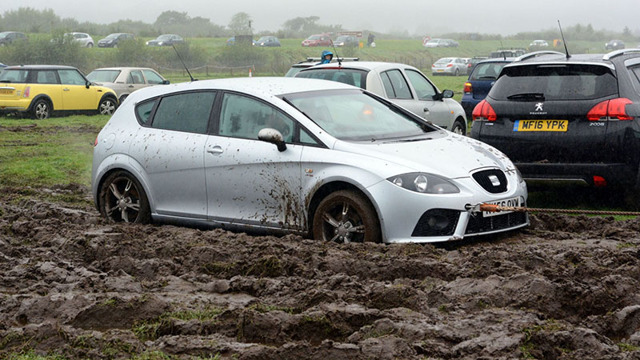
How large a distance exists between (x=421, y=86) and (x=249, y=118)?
293 inches

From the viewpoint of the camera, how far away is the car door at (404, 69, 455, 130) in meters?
15.4

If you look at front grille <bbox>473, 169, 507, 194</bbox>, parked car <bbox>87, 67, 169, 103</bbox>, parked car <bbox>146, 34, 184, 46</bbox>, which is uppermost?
front grille <bbox>473, 169, 507, 194</bbox>

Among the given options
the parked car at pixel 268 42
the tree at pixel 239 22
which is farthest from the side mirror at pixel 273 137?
the tree at pixel 239 22

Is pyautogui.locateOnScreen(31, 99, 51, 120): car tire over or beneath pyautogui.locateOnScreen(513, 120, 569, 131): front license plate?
beneath

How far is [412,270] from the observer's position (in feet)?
22.7

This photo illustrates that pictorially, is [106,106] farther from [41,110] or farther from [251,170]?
[251,170]

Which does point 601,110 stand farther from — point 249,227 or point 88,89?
point 88,89

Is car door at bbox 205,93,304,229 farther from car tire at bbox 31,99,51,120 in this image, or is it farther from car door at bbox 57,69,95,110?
car door at bbox 57,69,95,110

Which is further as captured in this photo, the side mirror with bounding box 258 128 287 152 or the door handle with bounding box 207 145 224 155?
the door handle with bounding box 207 145 224 155

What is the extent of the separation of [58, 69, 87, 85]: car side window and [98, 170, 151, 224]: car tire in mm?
18978

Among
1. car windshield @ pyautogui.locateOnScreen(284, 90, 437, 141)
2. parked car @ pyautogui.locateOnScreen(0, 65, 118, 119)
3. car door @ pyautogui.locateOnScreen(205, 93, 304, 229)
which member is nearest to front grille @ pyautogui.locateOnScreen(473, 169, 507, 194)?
car windshield @ pyautogui.locateOnScreen(284, 90, 437, 141)

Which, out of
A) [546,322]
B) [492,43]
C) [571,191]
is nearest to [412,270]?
[546,322]

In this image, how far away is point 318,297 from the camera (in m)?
6.04

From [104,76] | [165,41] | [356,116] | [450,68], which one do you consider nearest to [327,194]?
[356,116]
